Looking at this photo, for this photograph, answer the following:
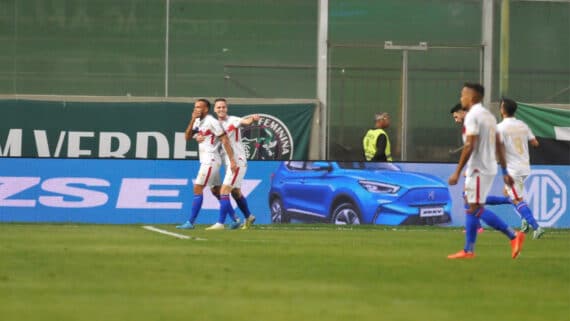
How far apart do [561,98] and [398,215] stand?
22.8ft

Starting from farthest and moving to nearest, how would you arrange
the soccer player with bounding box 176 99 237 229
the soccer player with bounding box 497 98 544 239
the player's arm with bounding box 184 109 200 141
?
the player's arm with bounding box 184 109 200 141, the soccer player with bounding box 176 99 237 229, the soccer player with bounding box 497 98 544 239

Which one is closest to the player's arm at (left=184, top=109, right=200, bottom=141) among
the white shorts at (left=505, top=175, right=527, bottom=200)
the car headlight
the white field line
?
the white field line

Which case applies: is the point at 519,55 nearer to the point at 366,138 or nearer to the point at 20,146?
the point at 366,138

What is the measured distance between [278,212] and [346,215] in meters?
1.16

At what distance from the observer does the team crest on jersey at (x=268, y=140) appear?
94.3 feet

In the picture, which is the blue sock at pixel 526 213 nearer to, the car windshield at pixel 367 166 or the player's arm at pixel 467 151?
the car windshield at pixel 367 166

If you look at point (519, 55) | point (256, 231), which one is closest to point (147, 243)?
point (256, 231)

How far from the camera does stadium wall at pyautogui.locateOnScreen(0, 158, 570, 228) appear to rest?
942 inches

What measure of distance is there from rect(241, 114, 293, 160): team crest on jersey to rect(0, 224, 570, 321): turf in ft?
31.4

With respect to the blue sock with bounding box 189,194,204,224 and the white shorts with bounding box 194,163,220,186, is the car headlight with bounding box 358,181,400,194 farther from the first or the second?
the blue sock with bounding box 189,194,204,224

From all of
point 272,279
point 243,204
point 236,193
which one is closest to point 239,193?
point 236,193

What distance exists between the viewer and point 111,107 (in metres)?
29.0

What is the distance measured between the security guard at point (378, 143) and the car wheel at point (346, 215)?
1.73 m

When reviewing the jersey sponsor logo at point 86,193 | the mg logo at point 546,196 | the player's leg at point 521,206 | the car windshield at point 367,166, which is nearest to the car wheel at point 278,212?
the car windshield at point 367,166
